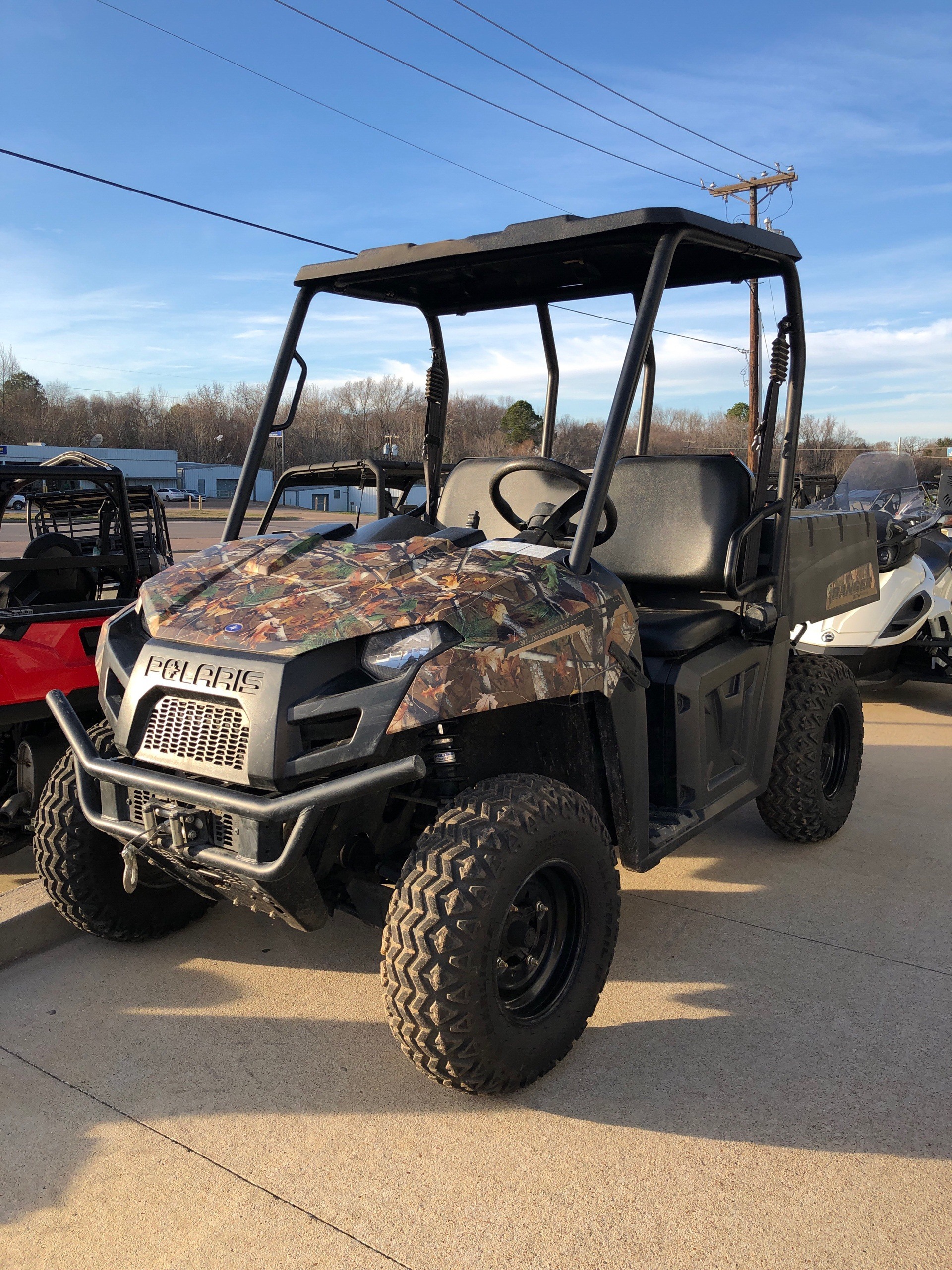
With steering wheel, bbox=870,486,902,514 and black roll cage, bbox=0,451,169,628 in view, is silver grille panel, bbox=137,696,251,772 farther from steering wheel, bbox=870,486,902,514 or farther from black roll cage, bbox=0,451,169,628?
steering wheel, bbox=870,486,902,514

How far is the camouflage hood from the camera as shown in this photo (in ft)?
8.14

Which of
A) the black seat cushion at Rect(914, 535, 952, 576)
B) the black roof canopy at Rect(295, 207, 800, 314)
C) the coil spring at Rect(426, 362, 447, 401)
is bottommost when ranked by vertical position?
the black seat cushion at Rect(914, 535, 952, 576)

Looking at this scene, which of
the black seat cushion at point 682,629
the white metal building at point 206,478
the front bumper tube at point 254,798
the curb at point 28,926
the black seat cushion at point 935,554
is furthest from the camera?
the white metal building at point 206,478

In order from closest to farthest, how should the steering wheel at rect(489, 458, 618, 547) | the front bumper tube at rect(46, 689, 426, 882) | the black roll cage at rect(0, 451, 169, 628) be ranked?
1. the front bumper tube at rect(46, 689, 426, 882)
2. the steering wheel at rect(489, 458, 618, 547)
3. the black roll cage at rect(0, 451, 169, 628)

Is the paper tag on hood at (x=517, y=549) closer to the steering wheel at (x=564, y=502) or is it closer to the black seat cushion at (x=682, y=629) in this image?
the steering wheel at (x=564, y=502)

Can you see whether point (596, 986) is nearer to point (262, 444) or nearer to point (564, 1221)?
point (564, 1221)

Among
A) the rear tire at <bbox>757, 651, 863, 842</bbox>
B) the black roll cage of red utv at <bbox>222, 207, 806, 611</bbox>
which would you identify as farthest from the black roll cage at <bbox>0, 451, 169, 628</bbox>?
the rear tire at <bbox>757, 651, 863, 842</bbox>

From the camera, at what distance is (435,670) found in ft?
7.81

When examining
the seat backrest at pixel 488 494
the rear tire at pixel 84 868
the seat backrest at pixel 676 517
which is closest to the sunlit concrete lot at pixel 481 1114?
the rear tire at pixel 84 868

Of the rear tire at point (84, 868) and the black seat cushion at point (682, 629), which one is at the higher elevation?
the black seat cushion at point (682, 629)

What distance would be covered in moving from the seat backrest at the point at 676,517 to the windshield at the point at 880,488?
4.00 metres

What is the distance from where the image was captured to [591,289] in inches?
162

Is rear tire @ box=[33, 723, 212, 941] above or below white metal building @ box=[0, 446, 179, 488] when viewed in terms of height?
below

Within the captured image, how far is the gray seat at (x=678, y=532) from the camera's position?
149 inches
